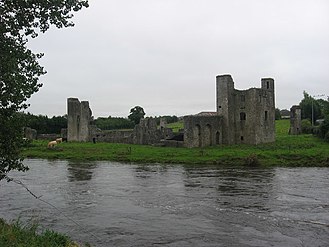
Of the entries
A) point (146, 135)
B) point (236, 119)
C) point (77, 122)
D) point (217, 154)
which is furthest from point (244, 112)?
point (77, 122)

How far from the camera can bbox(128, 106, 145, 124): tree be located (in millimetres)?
110688

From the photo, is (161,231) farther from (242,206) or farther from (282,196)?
(282,196)

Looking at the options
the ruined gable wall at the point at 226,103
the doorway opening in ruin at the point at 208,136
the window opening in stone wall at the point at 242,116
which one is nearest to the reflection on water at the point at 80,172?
the doorway opening in ruin at the point at 208,136

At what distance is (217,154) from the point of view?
143 ft

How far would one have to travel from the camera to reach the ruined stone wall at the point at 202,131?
53.0 meters

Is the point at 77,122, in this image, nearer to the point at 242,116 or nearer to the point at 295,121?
the point at 242,116

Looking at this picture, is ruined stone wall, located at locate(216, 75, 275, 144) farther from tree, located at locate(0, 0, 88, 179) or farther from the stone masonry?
tree, located at locate(0, 0, 88, 179)

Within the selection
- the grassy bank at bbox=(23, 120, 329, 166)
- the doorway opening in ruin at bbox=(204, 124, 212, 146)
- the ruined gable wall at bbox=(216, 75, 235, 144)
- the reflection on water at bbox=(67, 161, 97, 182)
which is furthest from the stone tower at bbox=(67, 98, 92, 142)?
the reflection on water at bbox=(67, 161, 97, 182)

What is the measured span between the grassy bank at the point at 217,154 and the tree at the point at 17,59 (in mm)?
26674

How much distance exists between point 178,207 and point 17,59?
10.8m

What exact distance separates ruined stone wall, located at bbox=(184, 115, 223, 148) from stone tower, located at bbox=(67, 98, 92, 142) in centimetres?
1904

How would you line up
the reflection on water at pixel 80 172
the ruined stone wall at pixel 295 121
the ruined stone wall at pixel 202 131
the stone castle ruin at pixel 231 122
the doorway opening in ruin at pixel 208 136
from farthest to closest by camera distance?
1. the ruined stone wall at pixel 295 121
2. the doorway opening in ruin at pixel 208 136
3. the stone castle ruin at pixel 231 122
4. the ruined stone wall at pixel 202 131
5. the reflection on water at pixel 80 172

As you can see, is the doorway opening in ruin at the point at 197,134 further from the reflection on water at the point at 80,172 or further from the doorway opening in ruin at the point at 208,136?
the reflection on water at the point at 80,172

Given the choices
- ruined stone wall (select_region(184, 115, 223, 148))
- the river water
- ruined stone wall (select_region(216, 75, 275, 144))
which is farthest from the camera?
ruined stone wall (select_region(216, 75, 275, 144))
